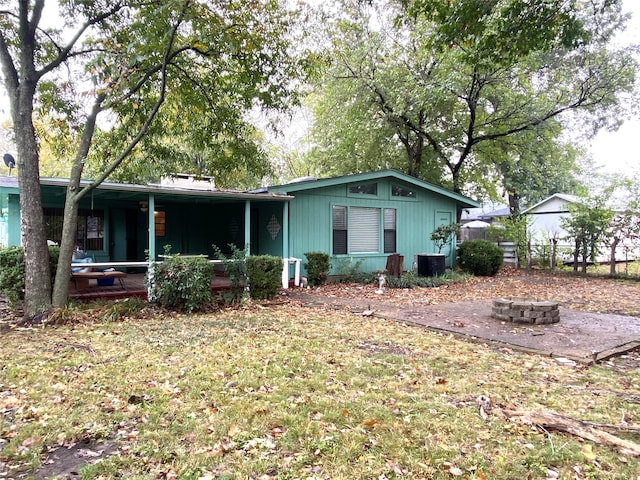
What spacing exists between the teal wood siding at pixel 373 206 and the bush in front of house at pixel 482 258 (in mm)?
796

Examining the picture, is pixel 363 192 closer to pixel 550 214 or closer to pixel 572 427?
pixel 572 427

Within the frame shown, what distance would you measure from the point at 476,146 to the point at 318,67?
1121cm

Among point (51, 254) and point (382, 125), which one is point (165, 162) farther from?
point (382, 125)

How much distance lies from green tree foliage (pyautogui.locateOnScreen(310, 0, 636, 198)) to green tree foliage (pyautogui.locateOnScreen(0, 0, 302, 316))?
12.7 ft

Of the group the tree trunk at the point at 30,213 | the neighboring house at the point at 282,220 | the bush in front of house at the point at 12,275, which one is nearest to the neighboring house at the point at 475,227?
the neighboring house at the point at 282,220

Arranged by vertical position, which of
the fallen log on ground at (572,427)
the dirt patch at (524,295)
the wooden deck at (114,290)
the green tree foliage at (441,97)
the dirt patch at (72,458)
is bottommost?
the dirt patch at (72,458)

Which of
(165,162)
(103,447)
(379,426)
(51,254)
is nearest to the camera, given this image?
(103,447)

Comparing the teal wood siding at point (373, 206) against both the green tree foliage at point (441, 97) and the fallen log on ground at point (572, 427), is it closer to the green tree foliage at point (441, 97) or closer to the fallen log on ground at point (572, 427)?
the green tree foliage at point (441, 97)

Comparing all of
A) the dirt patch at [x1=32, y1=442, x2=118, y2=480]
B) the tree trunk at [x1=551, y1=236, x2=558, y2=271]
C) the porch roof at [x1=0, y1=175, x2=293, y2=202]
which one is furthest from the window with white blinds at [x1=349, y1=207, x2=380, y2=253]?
the dirt patch at [x1=32, y1=442, x2=118, y2=480]

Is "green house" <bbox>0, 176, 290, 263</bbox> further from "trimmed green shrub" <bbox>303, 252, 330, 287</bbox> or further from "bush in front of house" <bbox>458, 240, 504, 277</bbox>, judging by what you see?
"bush in front of house" <bbox>458, 240, 504, 277</bbox>

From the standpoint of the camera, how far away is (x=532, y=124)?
50.6 ft

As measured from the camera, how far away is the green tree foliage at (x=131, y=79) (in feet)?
21.9

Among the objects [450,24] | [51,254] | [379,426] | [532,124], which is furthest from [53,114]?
[532,124]

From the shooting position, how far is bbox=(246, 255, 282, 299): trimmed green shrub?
A: 8.63 meters
